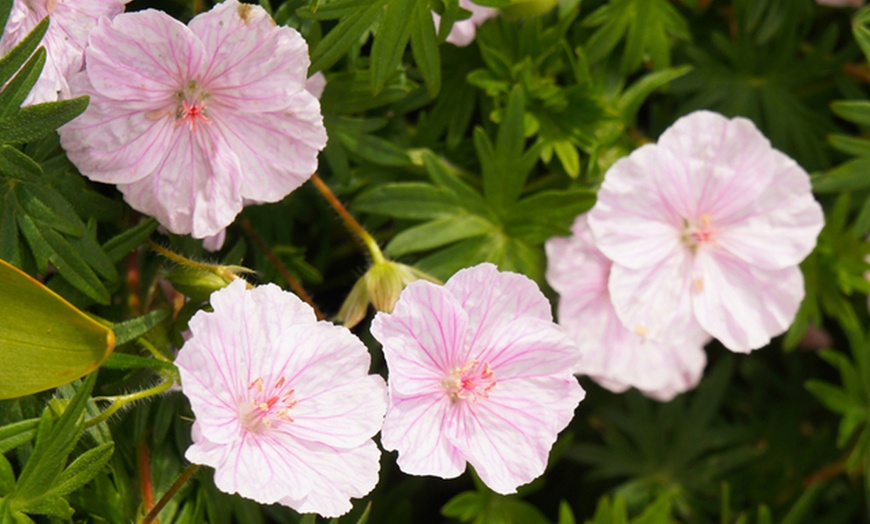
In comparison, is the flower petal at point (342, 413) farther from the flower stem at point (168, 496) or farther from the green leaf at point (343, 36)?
the green leaf at point (343, 36)

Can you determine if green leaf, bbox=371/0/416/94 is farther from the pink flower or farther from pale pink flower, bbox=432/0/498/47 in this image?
the pink flower

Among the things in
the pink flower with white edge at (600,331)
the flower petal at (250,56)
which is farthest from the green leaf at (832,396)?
the flower petal at (250,56)

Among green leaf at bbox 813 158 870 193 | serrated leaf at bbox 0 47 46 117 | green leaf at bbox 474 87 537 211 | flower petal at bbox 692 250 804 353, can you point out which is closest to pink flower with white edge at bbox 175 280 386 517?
serrated leaf at bbox 0 47 46 117

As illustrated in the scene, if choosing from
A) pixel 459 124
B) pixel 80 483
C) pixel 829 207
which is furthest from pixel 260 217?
pixel 829 207

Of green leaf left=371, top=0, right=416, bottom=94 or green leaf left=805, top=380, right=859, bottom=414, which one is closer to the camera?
green leaf left=371, top=0, right=416, bottom=94

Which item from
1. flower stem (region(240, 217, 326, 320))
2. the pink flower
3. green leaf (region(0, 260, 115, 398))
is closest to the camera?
green leaf (region(0, 260, 115, 398))

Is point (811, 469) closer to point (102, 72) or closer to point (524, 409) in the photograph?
point (524, 409)

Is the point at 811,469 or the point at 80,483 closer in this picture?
the point at 80,483
